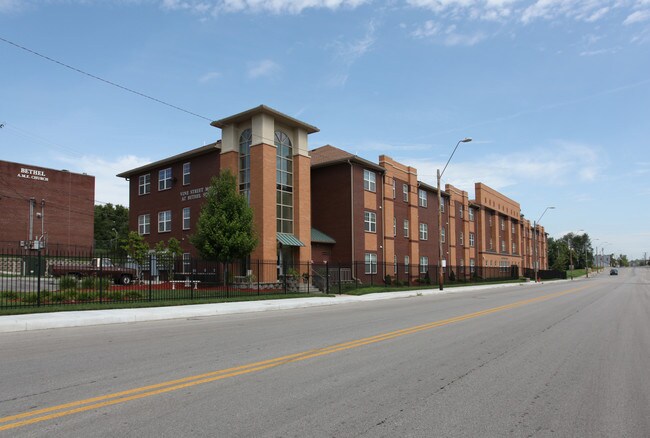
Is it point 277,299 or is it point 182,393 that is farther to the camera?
point 277,299

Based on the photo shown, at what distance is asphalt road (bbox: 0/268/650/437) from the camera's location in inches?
191

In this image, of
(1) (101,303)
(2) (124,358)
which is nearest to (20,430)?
(2) (124,358)

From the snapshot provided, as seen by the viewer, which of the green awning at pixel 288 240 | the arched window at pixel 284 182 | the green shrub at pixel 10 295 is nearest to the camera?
the green shrub at pixel 10 295

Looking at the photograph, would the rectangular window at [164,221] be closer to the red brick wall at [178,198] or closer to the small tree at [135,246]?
the red brick wall at [178,198]

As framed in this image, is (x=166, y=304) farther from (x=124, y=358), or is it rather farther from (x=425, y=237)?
(x=425, y=237)

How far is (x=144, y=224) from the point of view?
40031mm

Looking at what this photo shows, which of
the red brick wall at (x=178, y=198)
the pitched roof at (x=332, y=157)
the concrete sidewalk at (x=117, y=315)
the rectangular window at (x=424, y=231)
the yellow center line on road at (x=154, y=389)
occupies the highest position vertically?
the pitched roof at (x=332, y=157)

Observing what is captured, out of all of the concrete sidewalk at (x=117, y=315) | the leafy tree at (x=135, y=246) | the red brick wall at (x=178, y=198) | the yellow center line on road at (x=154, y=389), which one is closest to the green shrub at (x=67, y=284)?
the concrete sidewalk at (x=117, y=315)

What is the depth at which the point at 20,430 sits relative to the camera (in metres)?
4.59

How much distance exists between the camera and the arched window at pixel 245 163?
32281 mm

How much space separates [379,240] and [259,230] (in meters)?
12.5

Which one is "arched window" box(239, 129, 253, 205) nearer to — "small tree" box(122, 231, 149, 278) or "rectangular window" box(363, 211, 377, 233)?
"small tree" box(122, 231, 149, 278)

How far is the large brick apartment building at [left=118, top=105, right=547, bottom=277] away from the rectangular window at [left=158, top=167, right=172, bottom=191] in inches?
3.2

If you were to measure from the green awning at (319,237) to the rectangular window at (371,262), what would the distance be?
328cm
